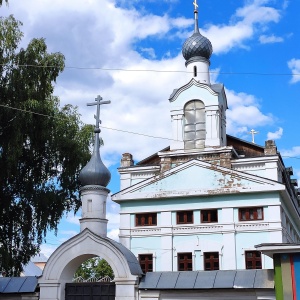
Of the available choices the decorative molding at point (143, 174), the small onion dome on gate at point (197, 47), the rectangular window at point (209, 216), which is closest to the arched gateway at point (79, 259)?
the rectangular window at point (209, 216)

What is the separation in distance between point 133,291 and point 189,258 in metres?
10.7

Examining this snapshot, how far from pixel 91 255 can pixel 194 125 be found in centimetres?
1360

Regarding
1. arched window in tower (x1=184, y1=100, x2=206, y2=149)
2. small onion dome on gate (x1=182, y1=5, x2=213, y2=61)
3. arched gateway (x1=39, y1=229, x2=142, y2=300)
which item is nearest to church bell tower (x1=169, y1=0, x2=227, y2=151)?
arched window in tower (x1=184, y1=100, x2=206, y2=149)

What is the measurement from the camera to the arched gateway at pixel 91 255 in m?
12.7

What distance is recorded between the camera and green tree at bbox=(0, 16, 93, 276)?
19.0 m

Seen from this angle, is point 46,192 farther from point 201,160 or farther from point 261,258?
point 261,258

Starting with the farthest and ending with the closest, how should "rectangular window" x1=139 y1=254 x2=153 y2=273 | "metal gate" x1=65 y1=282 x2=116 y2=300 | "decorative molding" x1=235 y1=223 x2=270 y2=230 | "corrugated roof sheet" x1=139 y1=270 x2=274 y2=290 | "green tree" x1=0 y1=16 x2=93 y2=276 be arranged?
"rectangular window" x1=139 y1=254 x2=153 y2=273 < "decorative molding" x1=235 y1=223 x2=270 y2=230 < "green tree" x1=0 y1=16 x2=93 y2=276 < "metal gate" x1=65 y1=282 x2=116 y2=300 < "corrugated roof sheet" x1=139 y1=270 x2=274 y2=290

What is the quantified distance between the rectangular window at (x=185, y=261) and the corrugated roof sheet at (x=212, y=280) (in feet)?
33.6

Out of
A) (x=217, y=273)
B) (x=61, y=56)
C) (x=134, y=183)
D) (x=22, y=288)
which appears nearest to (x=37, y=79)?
(x=61, y=56)

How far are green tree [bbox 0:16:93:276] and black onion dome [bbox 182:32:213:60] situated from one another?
8556mm

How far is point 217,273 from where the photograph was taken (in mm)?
12562

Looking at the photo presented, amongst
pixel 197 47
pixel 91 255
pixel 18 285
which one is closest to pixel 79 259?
pixel 91 255

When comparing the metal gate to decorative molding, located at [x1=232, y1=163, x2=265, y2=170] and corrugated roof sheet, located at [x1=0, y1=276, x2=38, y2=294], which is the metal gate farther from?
decorative molding, located at [x1=232, y1=163, x2=265, y2=170]

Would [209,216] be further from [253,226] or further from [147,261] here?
[147,261]
